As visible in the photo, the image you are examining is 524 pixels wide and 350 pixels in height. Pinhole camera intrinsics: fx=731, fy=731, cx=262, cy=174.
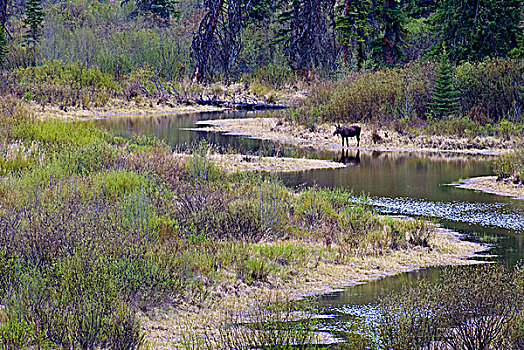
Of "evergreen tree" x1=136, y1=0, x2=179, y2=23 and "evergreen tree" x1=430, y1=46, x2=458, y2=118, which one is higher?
"evergreen tree" x1=136, y1=0, x2=179, y2=23

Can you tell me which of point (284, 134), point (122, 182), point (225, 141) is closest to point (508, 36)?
point (284, 134)

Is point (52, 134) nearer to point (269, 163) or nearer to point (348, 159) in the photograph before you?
point (269, 163)

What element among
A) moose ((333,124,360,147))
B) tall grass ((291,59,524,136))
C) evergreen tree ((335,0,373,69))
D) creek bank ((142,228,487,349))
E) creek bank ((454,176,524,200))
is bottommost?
creek bank ((142,228,487,349))

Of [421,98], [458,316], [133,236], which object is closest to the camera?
[458,316]

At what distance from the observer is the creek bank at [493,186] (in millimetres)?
19422

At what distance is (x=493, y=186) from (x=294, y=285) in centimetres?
1147

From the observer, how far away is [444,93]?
3195 cm

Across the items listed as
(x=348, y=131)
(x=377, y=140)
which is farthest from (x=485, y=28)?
(x=348, y=131)

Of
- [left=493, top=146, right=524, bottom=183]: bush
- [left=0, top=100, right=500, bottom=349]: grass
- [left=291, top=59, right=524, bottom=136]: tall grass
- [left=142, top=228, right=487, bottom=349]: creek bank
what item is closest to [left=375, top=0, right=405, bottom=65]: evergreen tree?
[left=291, top=59, right=524, bottom=136]: tall grass

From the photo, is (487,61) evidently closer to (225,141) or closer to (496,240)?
(225,141)

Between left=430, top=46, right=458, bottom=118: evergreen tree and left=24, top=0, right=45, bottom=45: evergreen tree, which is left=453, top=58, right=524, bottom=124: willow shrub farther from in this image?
left=24, top=0, right=45, bottom=45: evergreen tree

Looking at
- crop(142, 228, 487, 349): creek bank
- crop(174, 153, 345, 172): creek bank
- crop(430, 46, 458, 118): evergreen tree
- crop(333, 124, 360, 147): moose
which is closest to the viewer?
crop(142, 228, 487, 349): creek bank

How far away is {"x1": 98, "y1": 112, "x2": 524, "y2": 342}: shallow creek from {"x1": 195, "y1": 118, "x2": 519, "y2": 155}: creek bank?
1.22 m

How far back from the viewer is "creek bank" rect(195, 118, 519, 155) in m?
28.8
